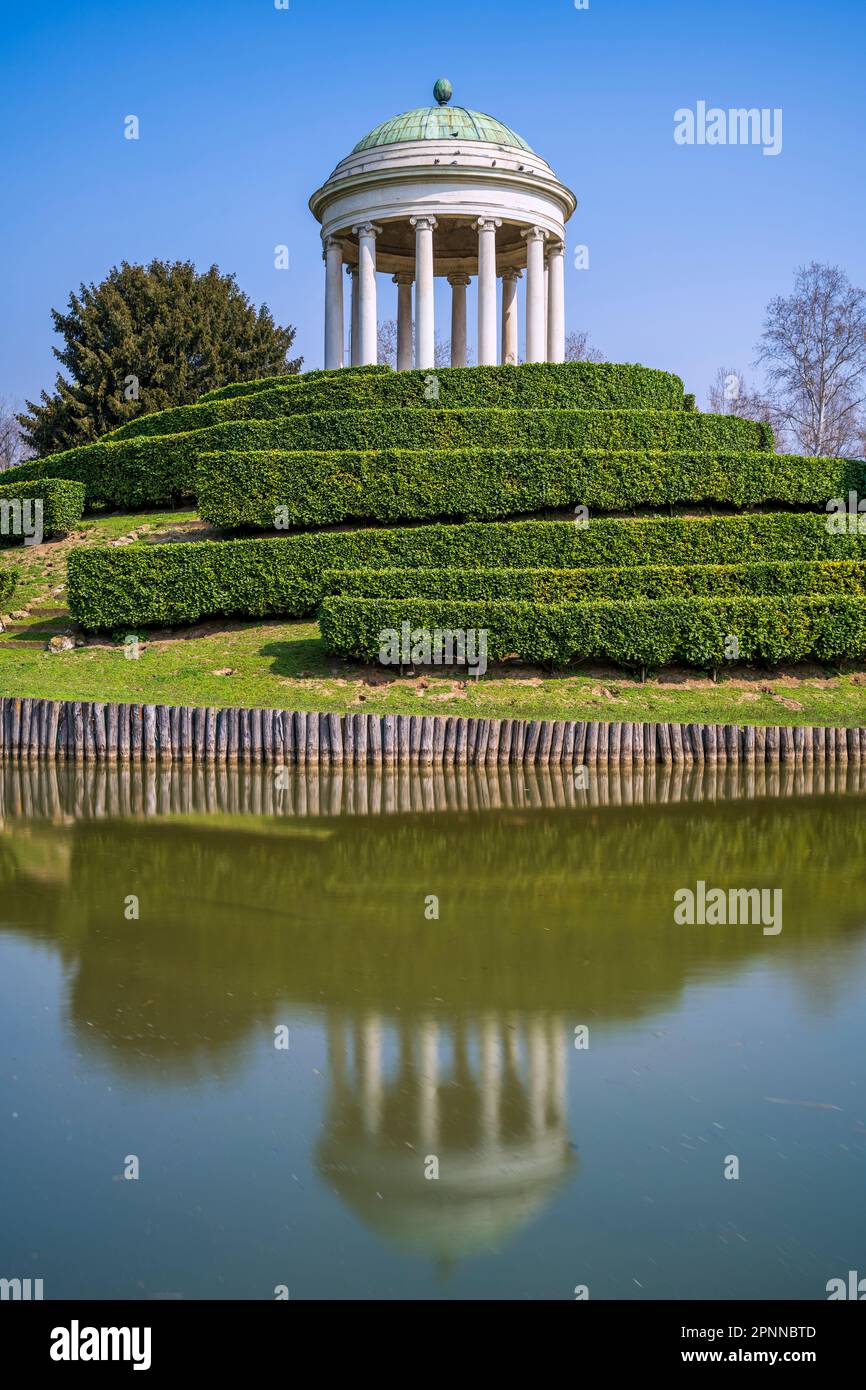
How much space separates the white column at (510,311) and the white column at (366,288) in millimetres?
6659

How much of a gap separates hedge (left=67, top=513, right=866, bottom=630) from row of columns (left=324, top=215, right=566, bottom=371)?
15583mm

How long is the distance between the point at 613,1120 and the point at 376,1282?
1.75m

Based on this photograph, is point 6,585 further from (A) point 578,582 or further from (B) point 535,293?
(B) point 535,293

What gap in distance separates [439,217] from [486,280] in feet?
9.05

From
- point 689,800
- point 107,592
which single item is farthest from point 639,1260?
point 107,592

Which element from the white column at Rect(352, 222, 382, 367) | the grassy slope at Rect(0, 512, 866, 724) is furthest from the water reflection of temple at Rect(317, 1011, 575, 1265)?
the white column at Rect(352, 222, 382, 367)

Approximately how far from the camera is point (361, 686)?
2262 centimetres

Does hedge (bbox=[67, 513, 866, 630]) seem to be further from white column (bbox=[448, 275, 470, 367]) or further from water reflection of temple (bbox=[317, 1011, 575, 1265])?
white column (bbox=[448, 275, 470, 367])

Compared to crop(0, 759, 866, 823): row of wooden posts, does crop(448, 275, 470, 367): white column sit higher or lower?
higher

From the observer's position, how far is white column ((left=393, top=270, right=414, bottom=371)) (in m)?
45.9

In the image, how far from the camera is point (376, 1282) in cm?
464

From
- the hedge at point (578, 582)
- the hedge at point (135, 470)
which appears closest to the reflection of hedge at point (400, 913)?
the hedge at point (578, 582)

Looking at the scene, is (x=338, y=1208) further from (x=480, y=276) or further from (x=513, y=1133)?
(x=480, y=276)

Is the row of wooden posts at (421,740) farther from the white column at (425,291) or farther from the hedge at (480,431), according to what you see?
the white column at (425,291)
